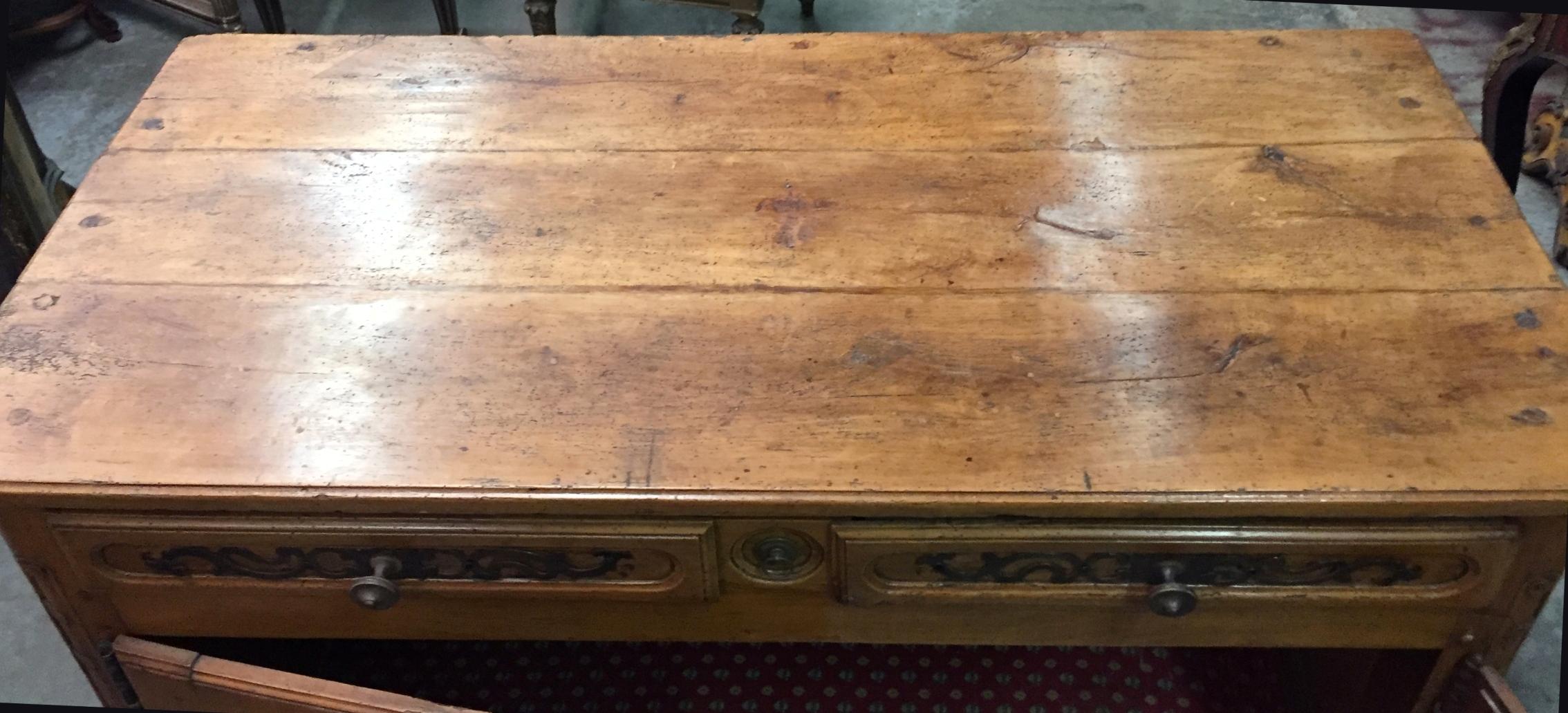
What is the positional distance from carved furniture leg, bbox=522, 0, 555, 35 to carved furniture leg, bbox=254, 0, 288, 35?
1.46ft

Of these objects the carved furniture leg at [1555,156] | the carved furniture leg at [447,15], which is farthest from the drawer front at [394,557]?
the carved furniture leg at [1555,156]

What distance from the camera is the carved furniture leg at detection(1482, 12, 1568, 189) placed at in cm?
151

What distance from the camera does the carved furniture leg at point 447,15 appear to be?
2.03 m

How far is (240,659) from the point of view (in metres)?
1.10

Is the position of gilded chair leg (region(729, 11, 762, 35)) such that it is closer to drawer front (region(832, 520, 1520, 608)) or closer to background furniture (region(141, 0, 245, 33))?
background furniture (region(141, 0, 245, 33))

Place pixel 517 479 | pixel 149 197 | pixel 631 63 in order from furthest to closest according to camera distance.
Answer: pixel 631 63 → pixel 149 197 → pixel 517 479

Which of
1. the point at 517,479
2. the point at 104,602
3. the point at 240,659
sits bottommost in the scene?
the point at 240,659

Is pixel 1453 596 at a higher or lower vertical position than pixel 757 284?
lower

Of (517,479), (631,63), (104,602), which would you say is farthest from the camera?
(631,63)

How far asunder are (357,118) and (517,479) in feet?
1.68

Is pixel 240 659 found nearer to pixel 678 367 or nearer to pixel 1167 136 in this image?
pixel 678 367

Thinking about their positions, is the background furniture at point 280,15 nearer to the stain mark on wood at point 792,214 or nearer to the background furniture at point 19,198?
the background furniture at point 19,198

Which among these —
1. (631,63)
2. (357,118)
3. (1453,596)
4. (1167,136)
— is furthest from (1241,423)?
(357,118)

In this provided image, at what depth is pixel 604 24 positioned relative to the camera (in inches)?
91.0
